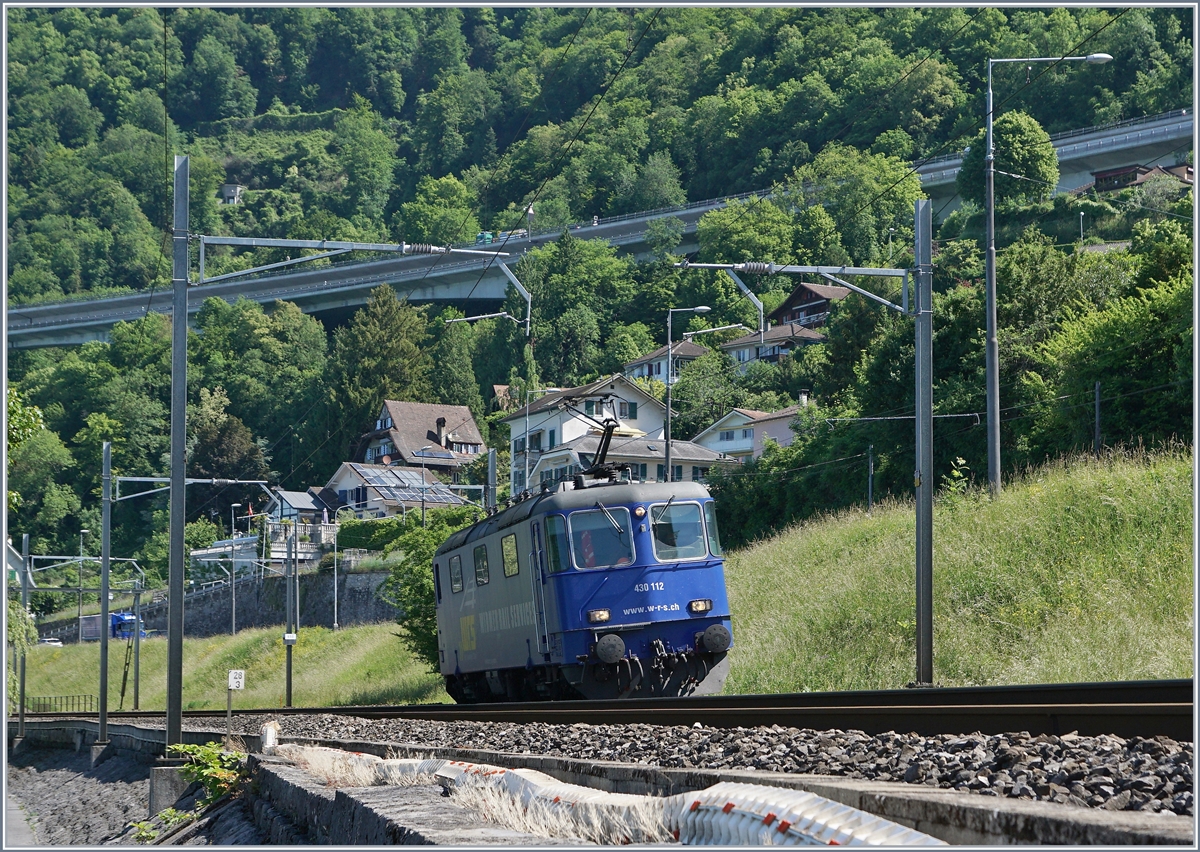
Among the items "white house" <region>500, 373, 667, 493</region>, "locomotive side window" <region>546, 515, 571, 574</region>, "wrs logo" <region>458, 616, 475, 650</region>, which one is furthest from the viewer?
"white house" <region>500, 373, 667, 493</region>

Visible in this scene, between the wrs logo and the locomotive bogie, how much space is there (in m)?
1.97

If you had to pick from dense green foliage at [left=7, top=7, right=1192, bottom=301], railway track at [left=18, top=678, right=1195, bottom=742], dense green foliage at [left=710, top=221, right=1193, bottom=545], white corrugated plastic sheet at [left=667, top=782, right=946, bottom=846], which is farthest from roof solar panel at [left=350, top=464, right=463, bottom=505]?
white corrugated plastic sheet at [left=667, top=782, right=946, bottom=846]

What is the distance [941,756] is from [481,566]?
46.1 ft

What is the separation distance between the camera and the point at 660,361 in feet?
305

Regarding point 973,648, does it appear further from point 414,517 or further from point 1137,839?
point 414,517

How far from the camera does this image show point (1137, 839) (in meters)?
3.95

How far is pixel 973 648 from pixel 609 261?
94.3 metres

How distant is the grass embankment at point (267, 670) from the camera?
4041cm

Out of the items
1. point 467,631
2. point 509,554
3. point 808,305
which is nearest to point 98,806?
point 467,631

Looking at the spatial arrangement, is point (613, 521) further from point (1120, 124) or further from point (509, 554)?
point (1120, 124)

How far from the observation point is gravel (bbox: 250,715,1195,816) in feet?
18.7

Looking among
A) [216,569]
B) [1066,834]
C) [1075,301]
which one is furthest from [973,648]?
[216,569]

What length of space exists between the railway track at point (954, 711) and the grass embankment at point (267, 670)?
69.6 ft

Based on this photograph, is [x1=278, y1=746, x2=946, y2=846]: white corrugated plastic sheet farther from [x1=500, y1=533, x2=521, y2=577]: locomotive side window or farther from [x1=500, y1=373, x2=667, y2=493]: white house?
[x1=500, y1=373, x2=667, y2=493]: white house
